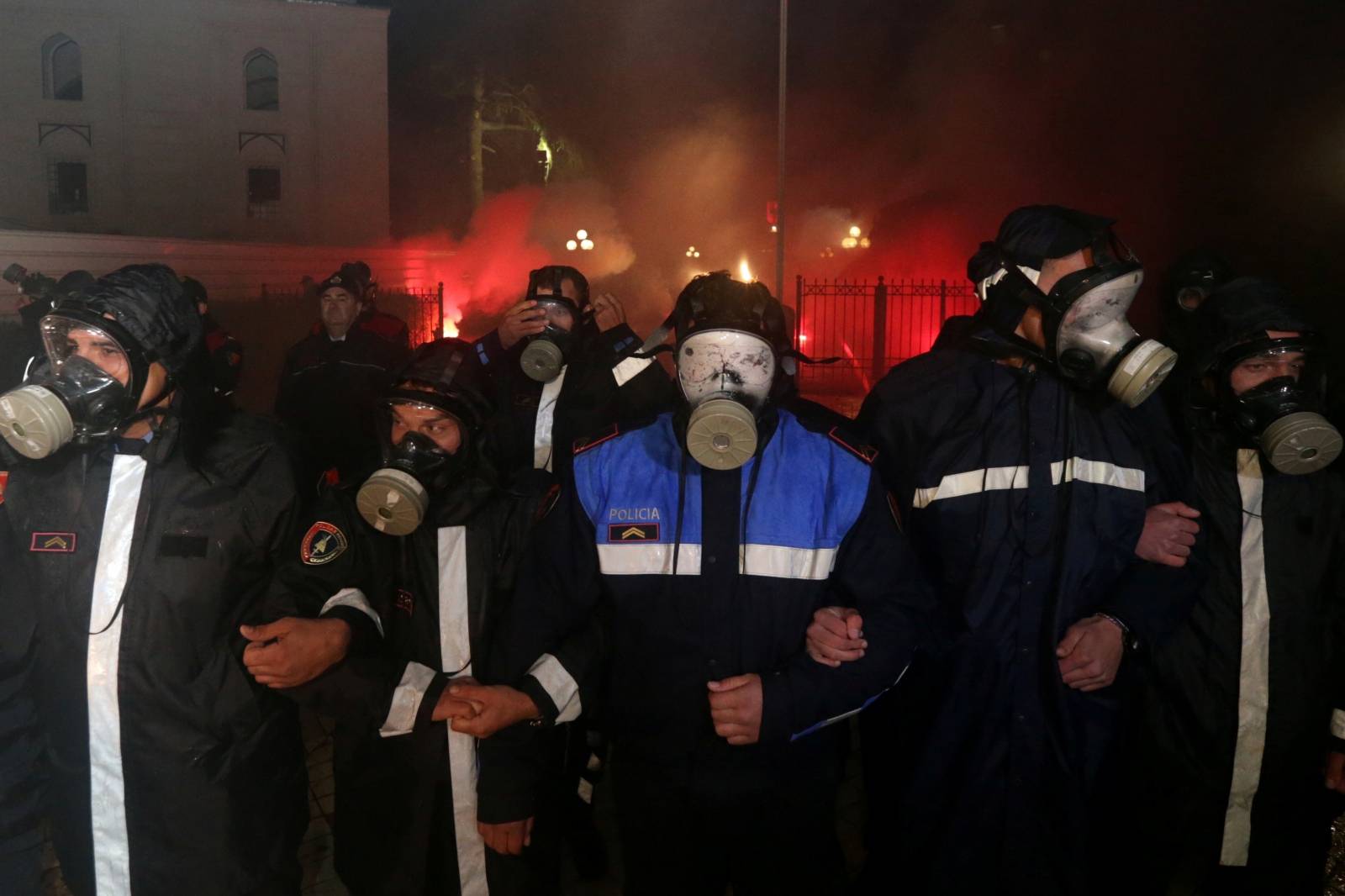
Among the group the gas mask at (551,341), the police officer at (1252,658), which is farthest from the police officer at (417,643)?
the police officer at (1252,658)

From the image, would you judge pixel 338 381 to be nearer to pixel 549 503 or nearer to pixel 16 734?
pixel 16 734

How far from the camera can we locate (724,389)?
221 cm

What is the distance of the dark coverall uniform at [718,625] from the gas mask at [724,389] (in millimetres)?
140

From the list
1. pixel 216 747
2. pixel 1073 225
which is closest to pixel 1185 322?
pixel 1073 225

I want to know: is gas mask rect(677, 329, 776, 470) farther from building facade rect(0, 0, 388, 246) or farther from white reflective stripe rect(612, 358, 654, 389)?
building facade rect(0, 0, 388, 246)

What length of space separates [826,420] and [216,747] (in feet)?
6.29

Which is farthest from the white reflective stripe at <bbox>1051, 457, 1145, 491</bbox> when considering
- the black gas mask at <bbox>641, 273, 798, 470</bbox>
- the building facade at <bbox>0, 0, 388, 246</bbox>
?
the building facade at <bbox>0, 0, 388, 246</bbox>

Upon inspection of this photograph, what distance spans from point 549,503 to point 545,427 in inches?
66.7

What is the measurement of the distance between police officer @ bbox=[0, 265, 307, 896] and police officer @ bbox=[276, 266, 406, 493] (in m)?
2.99

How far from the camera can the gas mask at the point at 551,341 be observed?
394 cm

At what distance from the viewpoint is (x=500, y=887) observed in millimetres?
2480

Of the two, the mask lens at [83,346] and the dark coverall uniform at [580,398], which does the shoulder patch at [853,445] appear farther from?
the mask lens at [83,346]

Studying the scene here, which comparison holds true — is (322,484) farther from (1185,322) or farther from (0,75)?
(0,75)

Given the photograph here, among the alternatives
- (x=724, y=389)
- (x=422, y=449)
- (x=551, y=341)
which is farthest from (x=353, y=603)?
(x=551, y=341)
